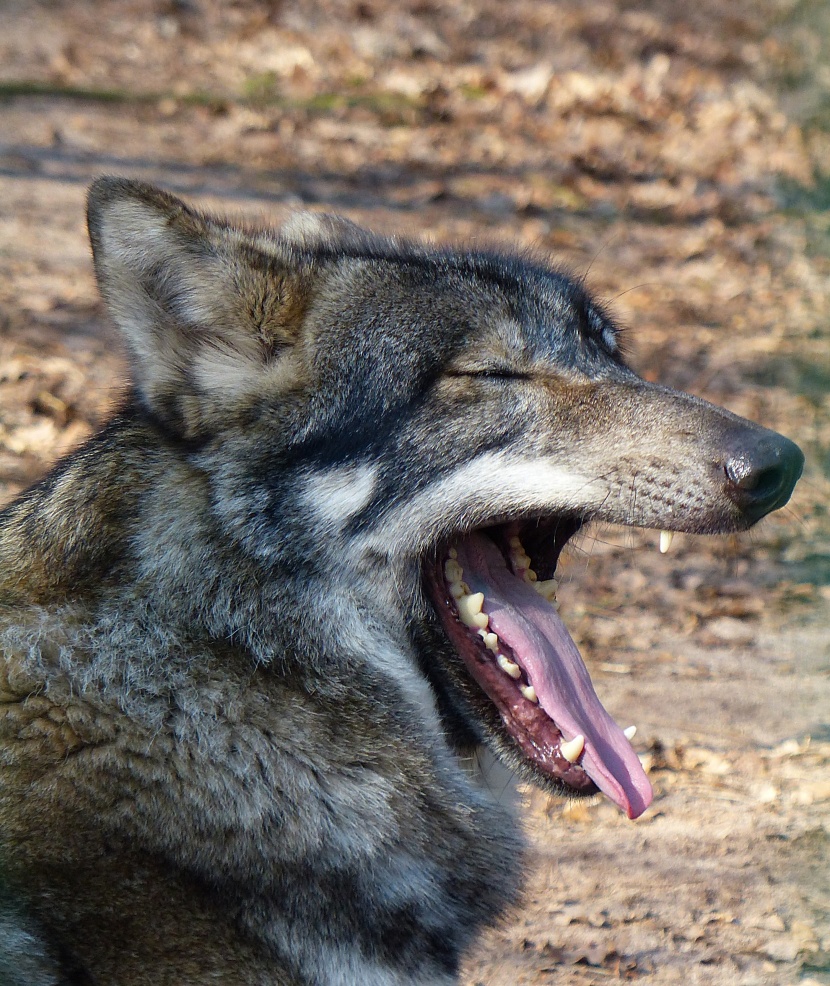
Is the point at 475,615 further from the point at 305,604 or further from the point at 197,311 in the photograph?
the point at 197,311

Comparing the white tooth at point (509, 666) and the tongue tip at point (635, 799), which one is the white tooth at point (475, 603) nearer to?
the white tooth at point (509, 666)

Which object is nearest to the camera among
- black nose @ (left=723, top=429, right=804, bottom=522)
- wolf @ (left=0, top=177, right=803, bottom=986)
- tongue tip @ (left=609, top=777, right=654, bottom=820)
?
wolf @ (left=0, top=177, right=803, bottom=986)

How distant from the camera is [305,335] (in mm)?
3162

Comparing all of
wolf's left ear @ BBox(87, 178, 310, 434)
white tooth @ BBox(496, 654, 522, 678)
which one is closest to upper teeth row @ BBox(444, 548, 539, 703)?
white tooth @ BBox(496, 654, 522, 678)

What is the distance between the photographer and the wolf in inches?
112

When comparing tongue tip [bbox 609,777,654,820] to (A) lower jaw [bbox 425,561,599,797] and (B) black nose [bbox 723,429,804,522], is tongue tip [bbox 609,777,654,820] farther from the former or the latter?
(B) black nose [bbox 723,429,804,522]

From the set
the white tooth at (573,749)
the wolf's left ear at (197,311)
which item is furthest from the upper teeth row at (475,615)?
the wolf's left ear at (197,311)

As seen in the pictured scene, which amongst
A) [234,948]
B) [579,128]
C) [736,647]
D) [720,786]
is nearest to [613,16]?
[579,128]

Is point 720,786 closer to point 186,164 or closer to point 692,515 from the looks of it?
point 692,515

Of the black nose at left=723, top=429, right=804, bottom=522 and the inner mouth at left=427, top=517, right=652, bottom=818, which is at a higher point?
the black nose at left=723, top=429, right=804, bottom=522

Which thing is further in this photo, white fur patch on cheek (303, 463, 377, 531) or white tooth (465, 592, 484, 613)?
white tooth (465, 592, 484, 613)

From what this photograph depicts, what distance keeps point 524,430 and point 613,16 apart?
11014mm

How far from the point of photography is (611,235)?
33.1 feet

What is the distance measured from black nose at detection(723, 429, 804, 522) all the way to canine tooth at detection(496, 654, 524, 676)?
2.58 feet
